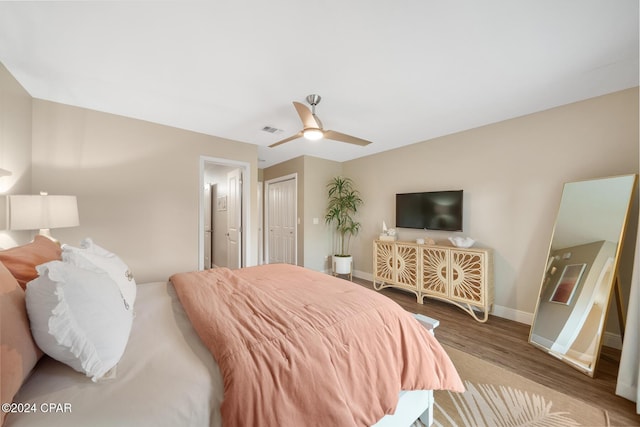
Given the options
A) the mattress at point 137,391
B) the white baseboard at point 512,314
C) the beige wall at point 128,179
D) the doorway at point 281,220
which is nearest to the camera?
the mattress at point 137,391

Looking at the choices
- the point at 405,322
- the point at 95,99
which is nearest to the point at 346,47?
the point at 405,322

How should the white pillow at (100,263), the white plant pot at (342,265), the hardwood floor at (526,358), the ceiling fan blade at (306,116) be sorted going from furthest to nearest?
the white plant pot at (342,265) → the ceiling fan blade at (306,116) → the hardwood floor at (526,358) → the white pillow at (100,263)

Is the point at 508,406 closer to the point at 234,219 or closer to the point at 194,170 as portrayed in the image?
the point at 234,219

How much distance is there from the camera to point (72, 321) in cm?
76

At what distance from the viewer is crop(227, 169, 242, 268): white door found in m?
3.69

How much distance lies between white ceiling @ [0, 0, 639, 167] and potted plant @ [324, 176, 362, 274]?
211cm

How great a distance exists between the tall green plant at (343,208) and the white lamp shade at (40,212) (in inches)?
139

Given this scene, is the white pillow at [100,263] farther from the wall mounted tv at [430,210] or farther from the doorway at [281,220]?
the wall mounted tv at [430,210]

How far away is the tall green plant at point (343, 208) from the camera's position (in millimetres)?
4566

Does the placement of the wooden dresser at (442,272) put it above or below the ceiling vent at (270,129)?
below

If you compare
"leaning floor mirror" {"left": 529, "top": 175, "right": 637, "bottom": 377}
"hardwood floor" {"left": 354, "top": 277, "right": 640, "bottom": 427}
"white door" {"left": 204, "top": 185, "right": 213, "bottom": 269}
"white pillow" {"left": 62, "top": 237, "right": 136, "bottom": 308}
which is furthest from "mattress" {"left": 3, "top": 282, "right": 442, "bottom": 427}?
"white door" {"left": 204, "top": 185, "right": 213, "bottom": 269}

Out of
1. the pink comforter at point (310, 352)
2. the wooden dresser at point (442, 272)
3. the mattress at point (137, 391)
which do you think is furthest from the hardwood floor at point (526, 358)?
the mattress at point (137, 391)

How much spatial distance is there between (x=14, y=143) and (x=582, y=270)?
5137 millimetres

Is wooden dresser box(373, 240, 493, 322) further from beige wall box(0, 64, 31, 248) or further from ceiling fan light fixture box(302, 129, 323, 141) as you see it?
beige wall box(0, 64, 31, 248)
